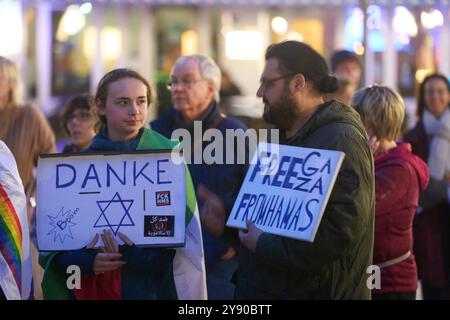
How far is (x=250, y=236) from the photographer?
446 cm

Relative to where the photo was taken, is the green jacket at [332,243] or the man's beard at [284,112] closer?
the green jacket at [332,243]

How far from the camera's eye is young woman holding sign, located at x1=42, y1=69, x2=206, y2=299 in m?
4.84

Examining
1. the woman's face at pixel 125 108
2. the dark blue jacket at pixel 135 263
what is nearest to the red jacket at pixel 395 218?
the dark blue jacket at pixel 135 263

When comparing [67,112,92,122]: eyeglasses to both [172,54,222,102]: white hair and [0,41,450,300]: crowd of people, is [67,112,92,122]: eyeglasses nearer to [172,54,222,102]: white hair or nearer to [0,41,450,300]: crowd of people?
[0,41,450,300]: crowd of people

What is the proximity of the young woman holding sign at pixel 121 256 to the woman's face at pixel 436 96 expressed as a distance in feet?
11.2

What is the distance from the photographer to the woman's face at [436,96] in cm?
824

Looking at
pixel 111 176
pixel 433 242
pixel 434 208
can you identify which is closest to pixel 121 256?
pixel 111 176

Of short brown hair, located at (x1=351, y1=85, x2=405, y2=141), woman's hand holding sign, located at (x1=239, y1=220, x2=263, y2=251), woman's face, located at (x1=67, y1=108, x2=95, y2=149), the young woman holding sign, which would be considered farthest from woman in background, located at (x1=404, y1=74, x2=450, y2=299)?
woman's hand holding sign, located at (x1=239, y1=220, x2=263, y2=251)

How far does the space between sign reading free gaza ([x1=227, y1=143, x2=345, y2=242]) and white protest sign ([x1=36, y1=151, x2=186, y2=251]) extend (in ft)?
1.34

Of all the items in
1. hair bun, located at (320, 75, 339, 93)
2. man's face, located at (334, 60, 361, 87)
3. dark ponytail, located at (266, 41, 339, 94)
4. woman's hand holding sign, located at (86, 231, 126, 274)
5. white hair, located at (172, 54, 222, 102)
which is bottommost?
woman's hand holding sign, located at (86, 231, 126, 274)

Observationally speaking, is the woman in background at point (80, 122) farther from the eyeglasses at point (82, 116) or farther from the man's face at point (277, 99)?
the man's face at point (277, 99)

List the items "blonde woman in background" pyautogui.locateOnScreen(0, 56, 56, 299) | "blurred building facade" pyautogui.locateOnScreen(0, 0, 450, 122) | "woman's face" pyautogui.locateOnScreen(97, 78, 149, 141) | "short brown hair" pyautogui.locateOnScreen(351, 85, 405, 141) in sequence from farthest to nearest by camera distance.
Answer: "blurred building facade" pyautogui.locateOnScreen(0, 0, 450, 122) → "blonde woman in background" pyautogui.locateOnScreen(0, 56, 56, 299) → "short brown hair" pyautogui.locateOnScreen(351, 85, 405, 141) → "woman's face" pyautogui.locateOnScreen(97, 78, 149, 141)

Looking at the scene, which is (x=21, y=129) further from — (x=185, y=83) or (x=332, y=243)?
(x=332, y=243)

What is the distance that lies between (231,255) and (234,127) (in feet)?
2.73
